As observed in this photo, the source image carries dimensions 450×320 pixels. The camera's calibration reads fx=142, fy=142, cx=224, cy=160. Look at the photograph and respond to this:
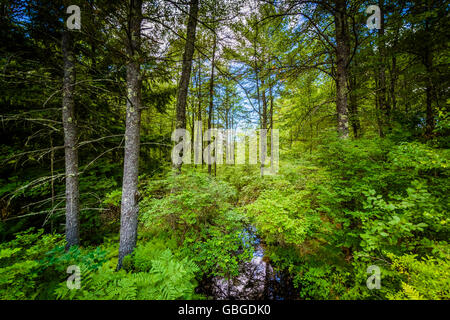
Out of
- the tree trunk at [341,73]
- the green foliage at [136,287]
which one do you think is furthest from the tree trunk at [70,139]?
the tree trunk at [341,73]

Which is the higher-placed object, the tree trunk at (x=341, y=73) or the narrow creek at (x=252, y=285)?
the tree trunk at (x=341, y=73)

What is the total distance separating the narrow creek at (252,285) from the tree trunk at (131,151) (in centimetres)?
293

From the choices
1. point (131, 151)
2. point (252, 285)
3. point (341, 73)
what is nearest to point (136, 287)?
point (131, 151)

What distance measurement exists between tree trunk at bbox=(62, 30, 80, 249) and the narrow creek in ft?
13.4

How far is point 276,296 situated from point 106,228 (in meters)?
6.39

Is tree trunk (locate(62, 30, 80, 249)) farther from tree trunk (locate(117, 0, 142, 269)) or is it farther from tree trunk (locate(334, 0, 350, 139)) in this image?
tree trunk (locate(334, 0, 350, 139))

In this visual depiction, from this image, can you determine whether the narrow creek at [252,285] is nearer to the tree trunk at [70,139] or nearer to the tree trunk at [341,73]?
the tree trunk at [70,139]

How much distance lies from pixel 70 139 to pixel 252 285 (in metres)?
6.99

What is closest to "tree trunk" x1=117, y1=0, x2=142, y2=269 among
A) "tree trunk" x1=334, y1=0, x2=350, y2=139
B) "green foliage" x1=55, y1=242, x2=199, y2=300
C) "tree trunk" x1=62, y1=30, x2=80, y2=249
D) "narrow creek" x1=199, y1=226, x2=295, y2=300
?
"green foliage" x1=55, y1=242, x2=199, y2=300

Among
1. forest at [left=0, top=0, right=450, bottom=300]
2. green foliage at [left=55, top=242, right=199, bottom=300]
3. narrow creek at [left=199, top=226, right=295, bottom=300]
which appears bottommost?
narrow creek at [left=199, top=226, right=295, bottom=300]

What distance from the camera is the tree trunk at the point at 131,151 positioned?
3.42m

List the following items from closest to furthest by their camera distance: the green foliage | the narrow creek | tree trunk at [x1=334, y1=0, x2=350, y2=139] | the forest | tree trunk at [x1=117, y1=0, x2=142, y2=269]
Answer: the green foliage
the forest
tree trunk at [x1=117, y1=0, x2=142, y2=269]
the narrow creek
tree trunk at [x1=334, y1=0, x2=350, y2=139]

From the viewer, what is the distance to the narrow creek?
4493 millimetres
